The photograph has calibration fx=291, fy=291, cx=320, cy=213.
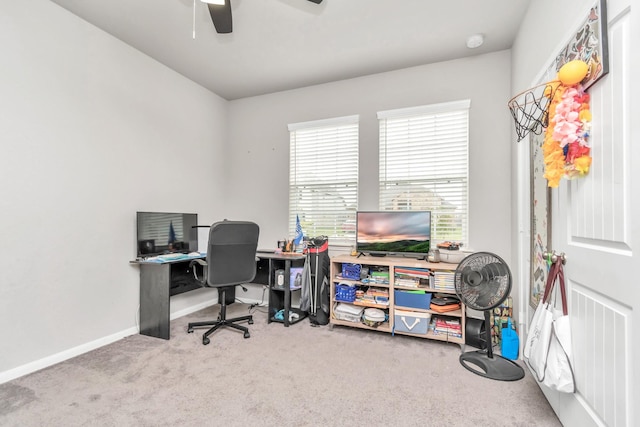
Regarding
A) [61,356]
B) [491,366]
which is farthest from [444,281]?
[61,356]

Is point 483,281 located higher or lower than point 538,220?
lower

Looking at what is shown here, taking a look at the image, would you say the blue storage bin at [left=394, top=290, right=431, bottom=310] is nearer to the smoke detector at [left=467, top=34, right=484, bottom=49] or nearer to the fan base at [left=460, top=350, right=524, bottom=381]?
the fan base at [left=460, top=350, right=524, bottom=381]

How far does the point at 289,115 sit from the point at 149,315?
2.89m

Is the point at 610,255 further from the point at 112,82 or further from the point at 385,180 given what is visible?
the point at 112,82

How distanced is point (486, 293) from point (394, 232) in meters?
1.09

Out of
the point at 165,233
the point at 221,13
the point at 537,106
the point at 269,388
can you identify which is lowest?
the point at 269,388

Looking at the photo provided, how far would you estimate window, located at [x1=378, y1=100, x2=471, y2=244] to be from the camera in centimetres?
313

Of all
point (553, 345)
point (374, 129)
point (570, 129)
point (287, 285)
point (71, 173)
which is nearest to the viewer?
point (570, 129)

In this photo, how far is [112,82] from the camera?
2824 mm

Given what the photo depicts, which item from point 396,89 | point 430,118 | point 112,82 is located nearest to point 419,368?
point 430,118

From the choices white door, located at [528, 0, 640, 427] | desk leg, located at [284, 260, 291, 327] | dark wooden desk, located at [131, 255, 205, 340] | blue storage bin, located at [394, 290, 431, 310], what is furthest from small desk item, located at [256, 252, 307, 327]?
white door, located at [528, 0, 640, 427]

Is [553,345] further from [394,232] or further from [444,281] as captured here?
[394,232]

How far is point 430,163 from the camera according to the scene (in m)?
3.26

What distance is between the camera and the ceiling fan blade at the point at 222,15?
2.00m
